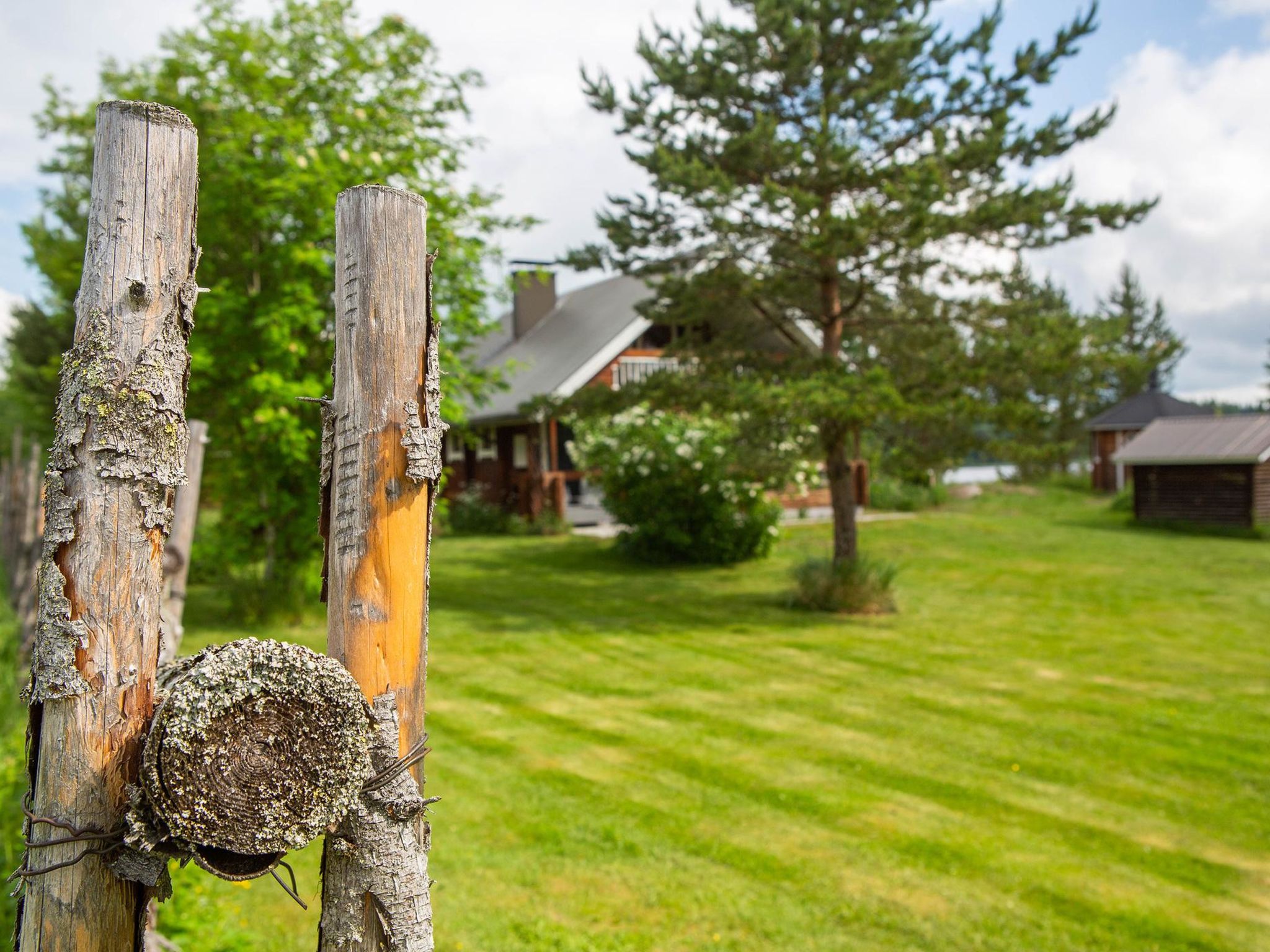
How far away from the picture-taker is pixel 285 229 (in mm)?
10727

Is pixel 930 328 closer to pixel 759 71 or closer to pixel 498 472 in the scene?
pixel 759 71

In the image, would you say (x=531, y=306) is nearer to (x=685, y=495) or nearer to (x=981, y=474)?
(x=685, y=495)

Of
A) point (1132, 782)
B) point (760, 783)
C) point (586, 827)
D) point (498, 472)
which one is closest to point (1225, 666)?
point (1132, 782)

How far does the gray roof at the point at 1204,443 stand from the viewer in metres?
21.4

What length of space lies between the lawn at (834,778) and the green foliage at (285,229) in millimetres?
1752

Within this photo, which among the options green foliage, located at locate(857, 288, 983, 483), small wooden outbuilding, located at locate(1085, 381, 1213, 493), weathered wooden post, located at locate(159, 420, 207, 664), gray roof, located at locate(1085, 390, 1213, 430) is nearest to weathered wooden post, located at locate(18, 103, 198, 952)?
weathered wooden post, located at locate(159, 420, 207, 664)

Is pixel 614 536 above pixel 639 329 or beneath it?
beneath

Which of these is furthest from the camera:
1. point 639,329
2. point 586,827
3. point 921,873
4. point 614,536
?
point 639,329

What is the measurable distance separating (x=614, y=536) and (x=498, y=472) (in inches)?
293

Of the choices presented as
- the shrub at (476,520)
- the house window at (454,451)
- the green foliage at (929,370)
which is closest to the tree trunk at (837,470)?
the green foliage at (929,370)

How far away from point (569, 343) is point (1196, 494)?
15669mm

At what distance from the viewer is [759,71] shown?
13.5 metres

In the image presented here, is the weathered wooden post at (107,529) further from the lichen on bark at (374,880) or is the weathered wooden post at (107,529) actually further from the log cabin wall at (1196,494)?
the log cabin wall at (1196,494)

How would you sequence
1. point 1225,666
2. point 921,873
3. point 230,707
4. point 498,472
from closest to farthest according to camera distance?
point 230,707 < point 921,873 < point 1225,666 < point 498,472
